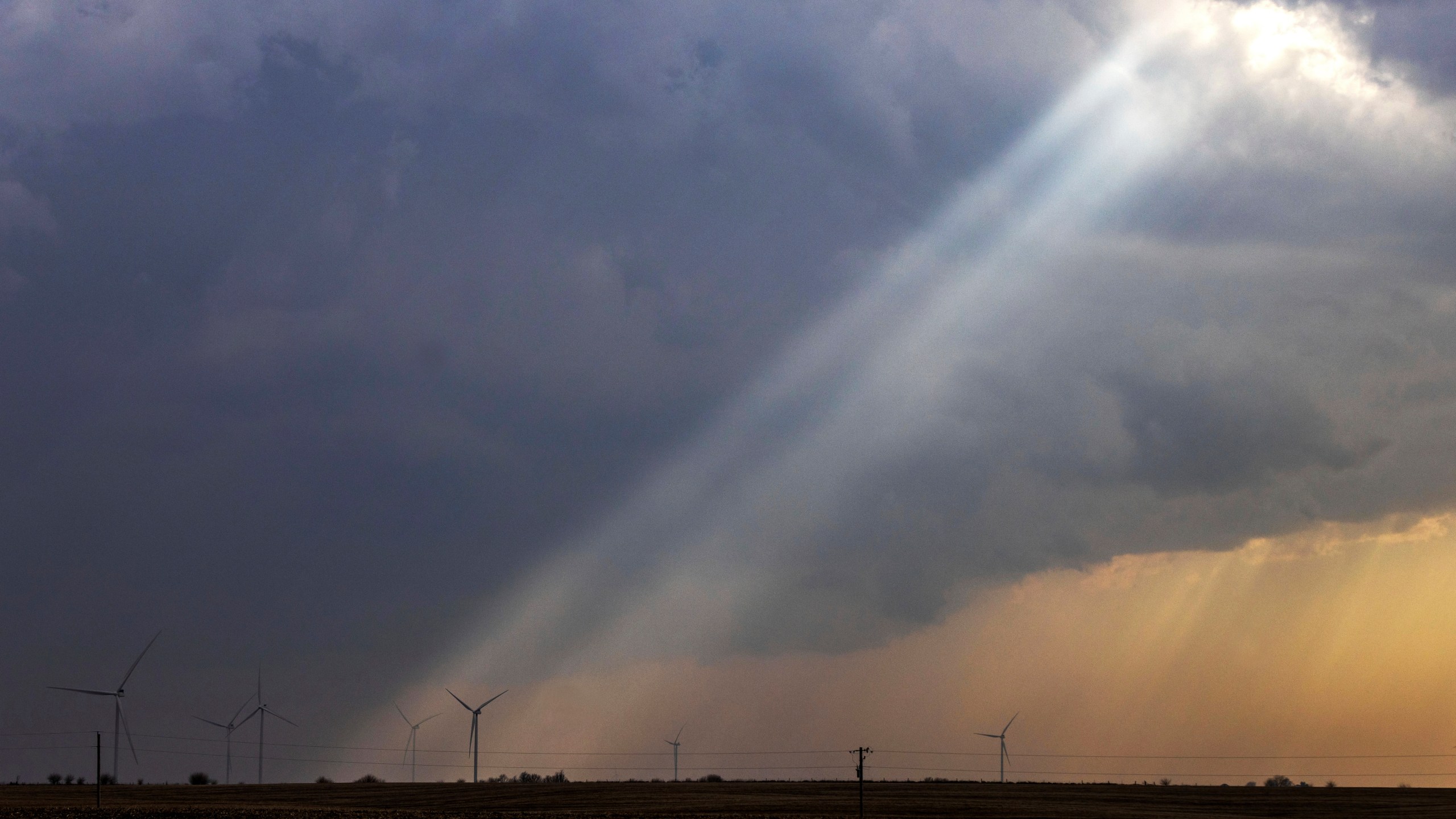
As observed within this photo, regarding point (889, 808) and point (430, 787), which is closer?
point (889, 808)

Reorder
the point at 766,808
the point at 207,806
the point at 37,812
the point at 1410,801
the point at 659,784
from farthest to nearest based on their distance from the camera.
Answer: the point at 659,784 → the point at 1410,801 → the point at 766,808 → the point at 207,806 → the point at 37,812

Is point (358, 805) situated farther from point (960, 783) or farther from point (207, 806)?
point (960, 783)

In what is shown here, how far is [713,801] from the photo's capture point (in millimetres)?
122625

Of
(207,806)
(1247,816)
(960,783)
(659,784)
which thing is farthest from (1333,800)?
(207,806)

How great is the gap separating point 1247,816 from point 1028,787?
32236 mm

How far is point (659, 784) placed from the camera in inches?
5846

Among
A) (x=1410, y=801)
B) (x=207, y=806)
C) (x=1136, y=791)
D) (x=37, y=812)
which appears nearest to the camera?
(x=37, y=812)

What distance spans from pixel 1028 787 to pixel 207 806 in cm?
8708

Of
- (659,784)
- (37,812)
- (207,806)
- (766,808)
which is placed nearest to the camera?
(37,812)

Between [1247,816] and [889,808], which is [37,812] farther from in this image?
[1247,816]

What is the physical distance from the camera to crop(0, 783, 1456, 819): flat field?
102812 millimetres

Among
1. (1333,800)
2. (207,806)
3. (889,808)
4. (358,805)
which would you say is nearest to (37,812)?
(207,806)

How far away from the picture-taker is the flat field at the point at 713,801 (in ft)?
337

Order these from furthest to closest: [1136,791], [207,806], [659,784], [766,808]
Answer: [659,784], [1136,791], [766,808], [207,806]
